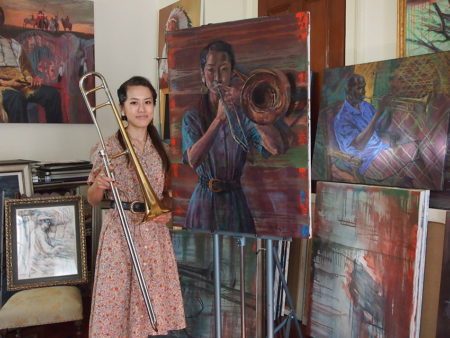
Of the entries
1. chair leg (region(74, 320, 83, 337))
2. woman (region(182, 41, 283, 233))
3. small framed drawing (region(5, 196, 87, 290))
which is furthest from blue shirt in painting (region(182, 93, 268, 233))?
chair leg (region(74, 320, 83, 337))

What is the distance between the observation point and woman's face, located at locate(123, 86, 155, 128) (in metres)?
1.89

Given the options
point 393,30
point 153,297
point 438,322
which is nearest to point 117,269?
point 153,297

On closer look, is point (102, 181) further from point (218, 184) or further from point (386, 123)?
point (386, 123)

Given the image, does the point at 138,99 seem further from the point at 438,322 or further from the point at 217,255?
the point at 438,322

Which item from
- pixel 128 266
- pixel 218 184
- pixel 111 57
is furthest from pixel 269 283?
pixel 111 57

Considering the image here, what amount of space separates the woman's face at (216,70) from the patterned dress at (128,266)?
459mm

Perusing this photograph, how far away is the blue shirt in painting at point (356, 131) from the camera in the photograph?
Result: 204 cm

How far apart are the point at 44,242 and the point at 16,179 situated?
0.48 metres

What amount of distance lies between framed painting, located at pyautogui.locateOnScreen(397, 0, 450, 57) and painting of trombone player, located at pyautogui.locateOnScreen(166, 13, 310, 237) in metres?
0.79

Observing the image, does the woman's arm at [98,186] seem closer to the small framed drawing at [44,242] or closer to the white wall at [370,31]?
the small framed drawing at [44,242]

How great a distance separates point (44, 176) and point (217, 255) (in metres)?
1.68

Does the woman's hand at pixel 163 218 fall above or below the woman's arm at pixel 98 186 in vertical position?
below

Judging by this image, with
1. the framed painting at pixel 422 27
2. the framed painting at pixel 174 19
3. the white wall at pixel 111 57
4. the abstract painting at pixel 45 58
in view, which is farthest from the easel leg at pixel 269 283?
the abstract painting at pixel 45 58

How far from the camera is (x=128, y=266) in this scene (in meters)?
1.96
